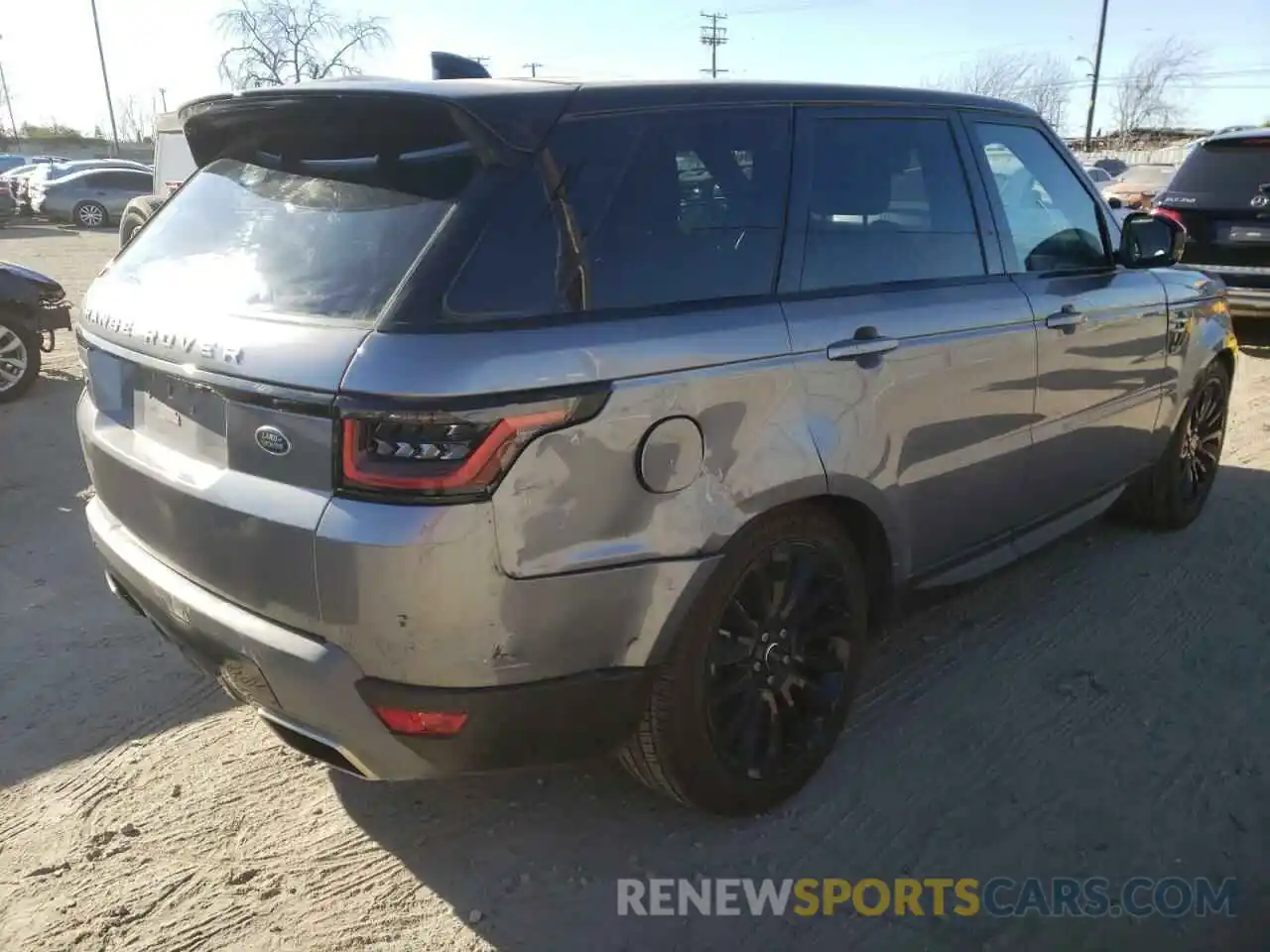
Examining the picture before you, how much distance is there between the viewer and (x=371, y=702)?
85.4 inches

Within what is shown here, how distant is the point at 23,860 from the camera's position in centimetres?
271

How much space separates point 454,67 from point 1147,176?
54.5ft

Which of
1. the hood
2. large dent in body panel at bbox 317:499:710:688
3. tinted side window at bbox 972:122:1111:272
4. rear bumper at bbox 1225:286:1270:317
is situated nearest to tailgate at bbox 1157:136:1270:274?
rear bumper at bbox 1225:286:1270:317

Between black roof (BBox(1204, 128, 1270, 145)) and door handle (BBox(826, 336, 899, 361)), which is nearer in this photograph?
door handle (BBox(826, 336, 899, 361))

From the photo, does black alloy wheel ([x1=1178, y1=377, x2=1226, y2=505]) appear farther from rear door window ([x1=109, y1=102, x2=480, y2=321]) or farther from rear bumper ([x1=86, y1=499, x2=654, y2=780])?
rear door window ([x1=109, y1=102, x2=480, y2=321])

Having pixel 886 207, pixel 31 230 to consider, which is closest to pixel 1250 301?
pixel 886 207

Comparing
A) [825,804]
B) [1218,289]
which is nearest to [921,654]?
[825,804]

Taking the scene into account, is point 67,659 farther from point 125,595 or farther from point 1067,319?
point 1067,319

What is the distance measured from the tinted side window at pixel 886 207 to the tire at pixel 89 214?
88.9ft

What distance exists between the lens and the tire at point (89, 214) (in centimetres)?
→ 2538

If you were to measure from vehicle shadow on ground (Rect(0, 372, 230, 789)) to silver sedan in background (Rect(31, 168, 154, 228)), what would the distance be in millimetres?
23343

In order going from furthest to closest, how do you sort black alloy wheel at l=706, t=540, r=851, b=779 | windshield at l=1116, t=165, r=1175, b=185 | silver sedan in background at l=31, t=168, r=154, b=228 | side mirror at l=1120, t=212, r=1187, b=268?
silver sedan in background at l=31, t=168, r=154, b=228 → windshield at l=1116, t=165, r=1175, b=185 → side mirror at l=1120, t=212, r=1187, b=268 → black alloy wheel at l=706, t=540, r=851, b=779

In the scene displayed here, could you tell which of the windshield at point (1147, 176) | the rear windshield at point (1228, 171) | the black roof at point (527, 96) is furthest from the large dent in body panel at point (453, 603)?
the windshield at point (1147, 176)

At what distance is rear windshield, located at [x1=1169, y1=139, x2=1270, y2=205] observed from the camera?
841cm
